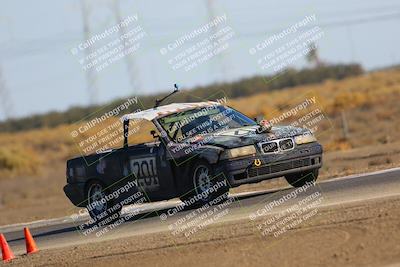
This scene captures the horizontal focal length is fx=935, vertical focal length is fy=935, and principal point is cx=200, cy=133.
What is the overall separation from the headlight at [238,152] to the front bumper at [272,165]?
2.9 inches

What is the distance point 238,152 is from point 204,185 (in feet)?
2.63

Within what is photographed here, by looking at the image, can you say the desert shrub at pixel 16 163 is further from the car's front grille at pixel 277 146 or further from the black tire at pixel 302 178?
the car's front grille at pixel 277 146

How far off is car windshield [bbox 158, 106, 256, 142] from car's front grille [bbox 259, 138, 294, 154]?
3.46 feet

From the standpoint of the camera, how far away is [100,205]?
15695 millimetres

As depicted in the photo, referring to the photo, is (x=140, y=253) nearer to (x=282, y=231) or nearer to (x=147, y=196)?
(x=282, y=231)

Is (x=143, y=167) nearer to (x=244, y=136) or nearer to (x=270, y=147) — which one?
(x=244, y=136)

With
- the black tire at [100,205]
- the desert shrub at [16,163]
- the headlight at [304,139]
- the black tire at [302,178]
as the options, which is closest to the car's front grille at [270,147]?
the headlight at [304,139]

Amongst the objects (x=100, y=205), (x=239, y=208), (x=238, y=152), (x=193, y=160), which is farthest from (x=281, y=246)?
(x=100, y=205)

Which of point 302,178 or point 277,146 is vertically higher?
point 277,146

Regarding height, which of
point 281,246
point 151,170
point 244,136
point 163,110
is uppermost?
point 163,110

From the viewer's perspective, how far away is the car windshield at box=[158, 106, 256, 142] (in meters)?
14.5

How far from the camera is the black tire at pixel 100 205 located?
15523 millimetres

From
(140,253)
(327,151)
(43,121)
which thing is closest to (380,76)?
(43,121)

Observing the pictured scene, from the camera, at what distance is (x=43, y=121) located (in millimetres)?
73625
